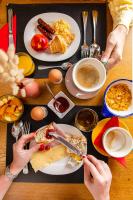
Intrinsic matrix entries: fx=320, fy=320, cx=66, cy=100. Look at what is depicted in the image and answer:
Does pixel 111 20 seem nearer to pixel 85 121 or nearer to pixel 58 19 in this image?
pixel 58 19

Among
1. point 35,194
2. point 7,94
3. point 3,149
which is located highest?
point 7,94

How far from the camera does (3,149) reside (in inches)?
45.6

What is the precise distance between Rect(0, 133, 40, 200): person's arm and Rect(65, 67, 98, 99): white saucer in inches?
8.0

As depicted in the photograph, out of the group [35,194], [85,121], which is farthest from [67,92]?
[35,194]

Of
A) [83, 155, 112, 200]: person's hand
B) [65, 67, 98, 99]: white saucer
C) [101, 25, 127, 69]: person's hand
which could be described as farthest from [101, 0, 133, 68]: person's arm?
[83, 155, 112, 200]: person's hand

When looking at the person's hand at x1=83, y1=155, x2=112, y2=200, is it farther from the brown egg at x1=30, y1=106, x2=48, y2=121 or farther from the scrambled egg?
the scrambled egg

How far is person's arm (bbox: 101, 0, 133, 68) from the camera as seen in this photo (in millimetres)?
1104

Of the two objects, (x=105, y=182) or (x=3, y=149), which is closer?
(x=105, y=182)

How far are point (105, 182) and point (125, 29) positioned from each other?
537mm

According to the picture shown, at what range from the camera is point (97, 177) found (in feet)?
3.40

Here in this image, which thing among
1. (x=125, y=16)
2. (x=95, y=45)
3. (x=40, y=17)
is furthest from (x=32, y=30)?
(x=125, y=16)

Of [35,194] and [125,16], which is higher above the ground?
[125,16]

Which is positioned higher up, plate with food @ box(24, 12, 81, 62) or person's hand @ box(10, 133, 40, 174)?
plate with food @ box(24, 12, 81, 62)

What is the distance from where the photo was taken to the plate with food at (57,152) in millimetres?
1128
